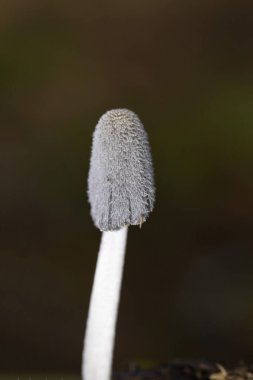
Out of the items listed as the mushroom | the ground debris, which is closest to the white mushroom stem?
the mushroom

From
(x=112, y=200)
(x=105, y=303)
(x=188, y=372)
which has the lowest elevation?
(x=188, y=372)

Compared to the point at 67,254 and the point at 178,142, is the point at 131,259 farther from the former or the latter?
the point at 178,142

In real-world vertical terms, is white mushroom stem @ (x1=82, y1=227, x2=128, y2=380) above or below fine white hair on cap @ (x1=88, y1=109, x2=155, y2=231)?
below

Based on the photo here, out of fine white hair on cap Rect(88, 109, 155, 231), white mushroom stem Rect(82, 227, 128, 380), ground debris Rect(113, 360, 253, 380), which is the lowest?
ground debris Rect(113, 360, 253, 380)

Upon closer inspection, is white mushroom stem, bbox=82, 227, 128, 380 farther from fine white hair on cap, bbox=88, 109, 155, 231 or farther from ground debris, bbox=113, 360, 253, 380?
ground debris, bbox=113, 360, 253, 380

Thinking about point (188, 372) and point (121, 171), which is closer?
point (121, 171)

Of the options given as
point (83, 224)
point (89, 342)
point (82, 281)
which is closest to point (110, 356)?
point (89, 342)

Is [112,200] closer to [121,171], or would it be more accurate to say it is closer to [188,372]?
[121,171]

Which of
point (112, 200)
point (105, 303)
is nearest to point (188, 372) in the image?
point (105, 303)
